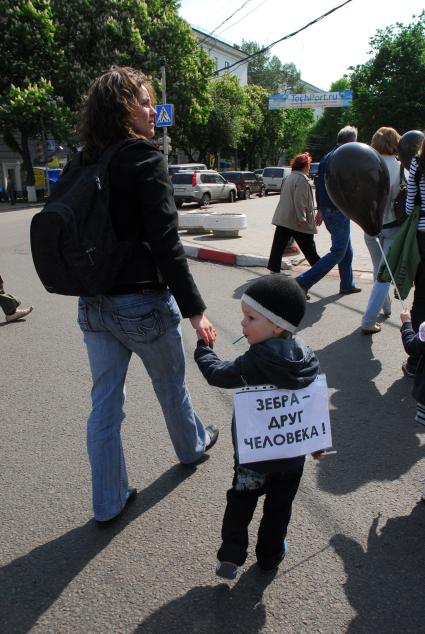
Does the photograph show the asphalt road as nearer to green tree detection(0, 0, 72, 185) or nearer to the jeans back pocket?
the jeans back pocket

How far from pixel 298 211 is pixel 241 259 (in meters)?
2.32

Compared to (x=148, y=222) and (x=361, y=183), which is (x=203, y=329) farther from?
(x=361, y=183)

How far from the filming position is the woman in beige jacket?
6.53m

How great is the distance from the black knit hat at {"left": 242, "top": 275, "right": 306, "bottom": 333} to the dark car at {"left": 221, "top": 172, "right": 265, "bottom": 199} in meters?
26.7

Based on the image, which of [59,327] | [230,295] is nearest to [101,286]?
[59,327]

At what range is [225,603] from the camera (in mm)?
2016

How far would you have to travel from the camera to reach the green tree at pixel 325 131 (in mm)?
78688

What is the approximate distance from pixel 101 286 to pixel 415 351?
1.48 m

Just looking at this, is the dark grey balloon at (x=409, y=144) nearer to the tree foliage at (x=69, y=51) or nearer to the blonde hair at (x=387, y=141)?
the blonde hair at (x=387, y=141)

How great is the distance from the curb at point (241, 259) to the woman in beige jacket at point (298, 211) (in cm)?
111

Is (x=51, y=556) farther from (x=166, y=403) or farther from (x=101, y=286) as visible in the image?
(x=101, y=286)

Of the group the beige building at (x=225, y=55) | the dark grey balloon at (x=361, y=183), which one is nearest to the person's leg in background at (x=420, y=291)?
the dark grey balloon at (x=361, y=183)

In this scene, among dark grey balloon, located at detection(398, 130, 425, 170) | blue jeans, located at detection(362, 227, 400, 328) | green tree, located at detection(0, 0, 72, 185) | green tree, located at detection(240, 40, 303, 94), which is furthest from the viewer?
green tree, located at detection(240, 40, 303, 94)

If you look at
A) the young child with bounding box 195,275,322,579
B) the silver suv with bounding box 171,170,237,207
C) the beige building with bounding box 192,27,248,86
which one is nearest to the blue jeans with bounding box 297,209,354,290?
the young child with bounding box 195,275,322,579
